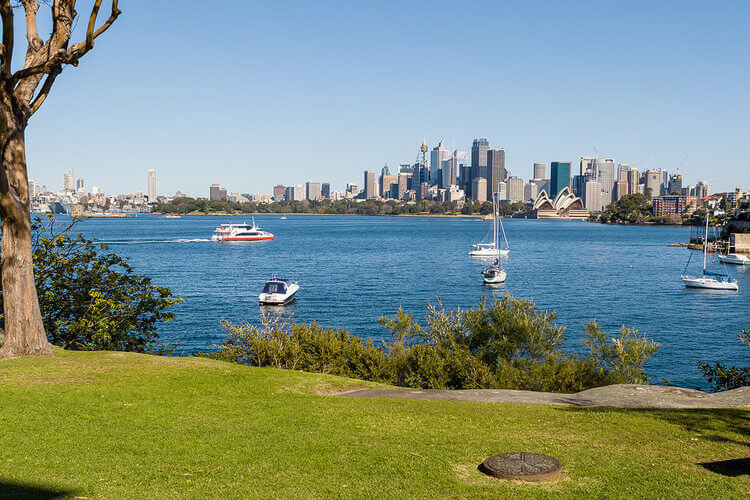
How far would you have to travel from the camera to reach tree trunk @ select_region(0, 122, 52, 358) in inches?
532

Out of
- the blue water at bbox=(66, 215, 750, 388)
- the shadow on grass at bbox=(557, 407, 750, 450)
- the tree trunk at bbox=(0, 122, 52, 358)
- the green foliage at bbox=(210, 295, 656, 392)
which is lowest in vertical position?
the blue water at bbox=(66, 215, 750, 388)

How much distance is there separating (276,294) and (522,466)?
1563 inches

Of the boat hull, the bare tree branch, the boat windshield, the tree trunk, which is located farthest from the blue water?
the bare tree branch

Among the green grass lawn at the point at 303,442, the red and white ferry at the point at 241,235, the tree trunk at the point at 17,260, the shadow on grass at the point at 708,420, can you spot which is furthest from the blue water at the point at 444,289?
the green grass lawn at the point at 303,442

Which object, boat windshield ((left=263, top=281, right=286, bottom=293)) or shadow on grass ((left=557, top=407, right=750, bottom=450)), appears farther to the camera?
boat windshield ((left=263, top=281, right=286, bottom=293))

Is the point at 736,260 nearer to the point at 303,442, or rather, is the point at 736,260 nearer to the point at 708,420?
the point at 708,420

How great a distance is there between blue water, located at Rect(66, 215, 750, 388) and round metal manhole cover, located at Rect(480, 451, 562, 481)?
22.4 meters

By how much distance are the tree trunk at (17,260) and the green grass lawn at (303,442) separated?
1.45 m

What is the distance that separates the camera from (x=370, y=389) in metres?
13.2

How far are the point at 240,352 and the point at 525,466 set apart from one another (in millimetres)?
12621

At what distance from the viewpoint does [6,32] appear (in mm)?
12797

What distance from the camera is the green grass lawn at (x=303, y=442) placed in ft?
23.7

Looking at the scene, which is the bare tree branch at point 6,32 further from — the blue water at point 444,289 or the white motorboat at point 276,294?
the white motorboat at point 276,294

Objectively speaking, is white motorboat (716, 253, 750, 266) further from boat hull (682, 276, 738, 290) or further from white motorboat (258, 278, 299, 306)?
white motorboat (258, 278, 299, 306)
